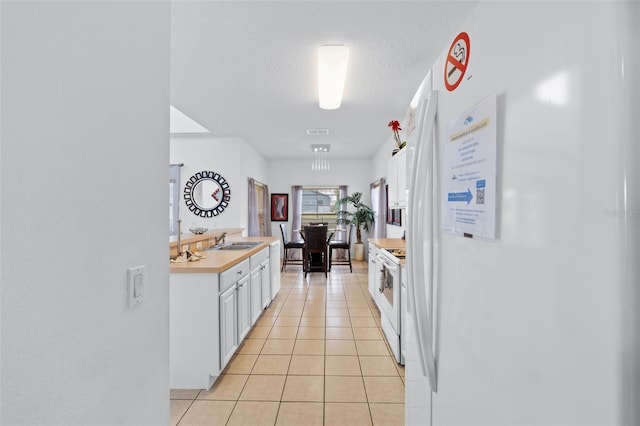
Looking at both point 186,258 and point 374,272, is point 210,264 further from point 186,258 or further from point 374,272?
point 374,272

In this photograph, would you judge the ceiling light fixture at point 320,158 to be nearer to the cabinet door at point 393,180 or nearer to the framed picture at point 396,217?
the framed picture at point 396,217

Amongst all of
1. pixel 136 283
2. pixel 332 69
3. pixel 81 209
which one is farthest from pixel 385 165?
pixel 81 209

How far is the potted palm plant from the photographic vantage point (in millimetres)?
7016

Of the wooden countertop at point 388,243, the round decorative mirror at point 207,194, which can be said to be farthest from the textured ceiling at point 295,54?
the wooden countertop at point 388,243

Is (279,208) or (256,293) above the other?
(279,208)

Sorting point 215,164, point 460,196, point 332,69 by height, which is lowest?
point 460,196

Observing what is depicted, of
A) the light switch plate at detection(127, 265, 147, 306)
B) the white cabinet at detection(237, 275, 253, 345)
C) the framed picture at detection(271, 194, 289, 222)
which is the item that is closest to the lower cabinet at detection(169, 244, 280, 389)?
the white cabinet at detection(237, 275, 253, 345)

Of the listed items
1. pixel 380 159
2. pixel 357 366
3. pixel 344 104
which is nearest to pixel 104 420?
pixel 357 366

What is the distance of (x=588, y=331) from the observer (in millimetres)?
411

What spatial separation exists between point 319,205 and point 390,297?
514cm

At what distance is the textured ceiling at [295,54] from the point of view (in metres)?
2.02

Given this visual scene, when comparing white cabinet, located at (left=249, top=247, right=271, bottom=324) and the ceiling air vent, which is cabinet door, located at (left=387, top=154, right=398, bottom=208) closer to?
white cabinet, located at (left=249, top=247, right=271, bottom=324)

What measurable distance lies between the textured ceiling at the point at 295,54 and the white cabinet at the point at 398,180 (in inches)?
29.0

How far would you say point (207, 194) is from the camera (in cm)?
547
